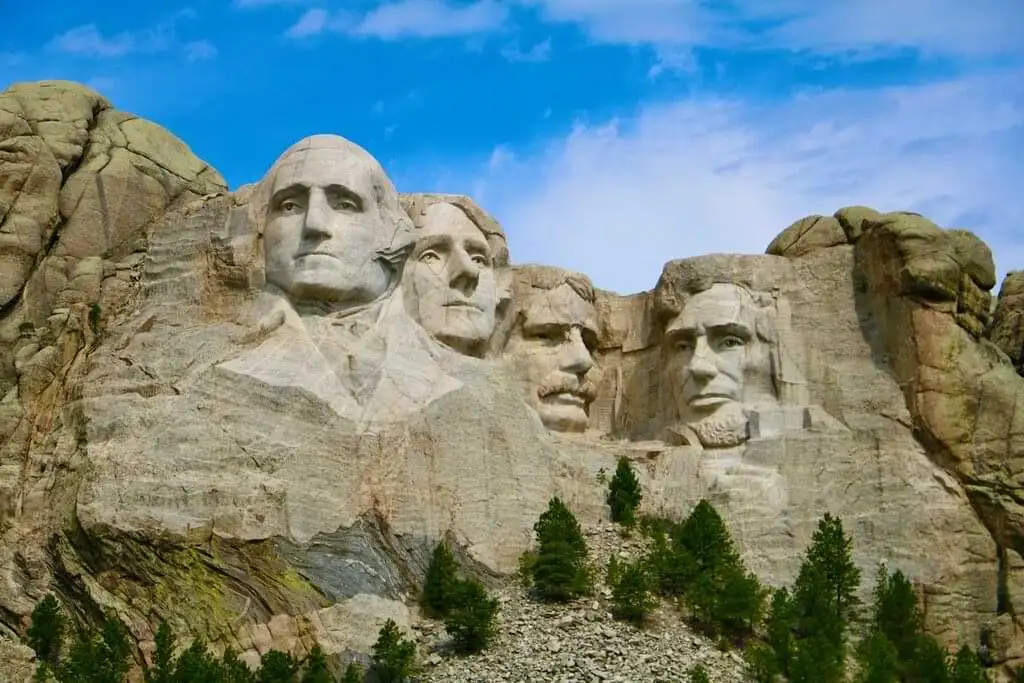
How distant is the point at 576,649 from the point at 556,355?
6.51 metres

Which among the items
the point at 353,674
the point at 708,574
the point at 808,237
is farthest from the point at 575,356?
the point at 353,674

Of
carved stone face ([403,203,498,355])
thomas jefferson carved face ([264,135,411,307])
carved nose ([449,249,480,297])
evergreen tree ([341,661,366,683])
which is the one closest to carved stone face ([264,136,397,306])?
thomas jefferson carved face ([264,135,411,307])

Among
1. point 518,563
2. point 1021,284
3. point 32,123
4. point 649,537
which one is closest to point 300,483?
point 518,563

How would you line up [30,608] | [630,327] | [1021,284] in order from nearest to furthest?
1. [30,608]
2. [630,327]
3. [1021,284]

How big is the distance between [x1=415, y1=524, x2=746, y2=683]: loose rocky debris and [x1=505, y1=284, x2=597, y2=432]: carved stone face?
14.0 ft

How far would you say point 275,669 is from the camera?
90.6 feet

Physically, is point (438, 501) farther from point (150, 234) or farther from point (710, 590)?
point (150, 234)

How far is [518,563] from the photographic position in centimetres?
3103

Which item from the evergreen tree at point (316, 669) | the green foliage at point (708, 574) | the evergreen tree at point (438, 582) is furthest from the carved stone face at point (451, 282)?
the evergreen tree at point (316, 669)

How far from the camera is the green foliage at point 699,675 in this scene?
2862cm

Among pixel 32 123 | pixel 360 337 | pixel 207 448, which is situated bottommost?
pixel 207 448

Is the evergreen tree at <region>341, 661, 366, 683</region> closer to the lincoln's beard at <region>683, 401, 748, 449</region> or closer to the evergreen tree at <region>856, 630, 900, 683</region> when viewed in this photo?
the evergreen tree at <region>856, 630, 900, 683</region>

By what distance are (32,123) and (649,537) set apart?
33.3 ft

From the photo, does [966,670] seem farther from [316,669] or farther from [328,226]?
[328,226]
